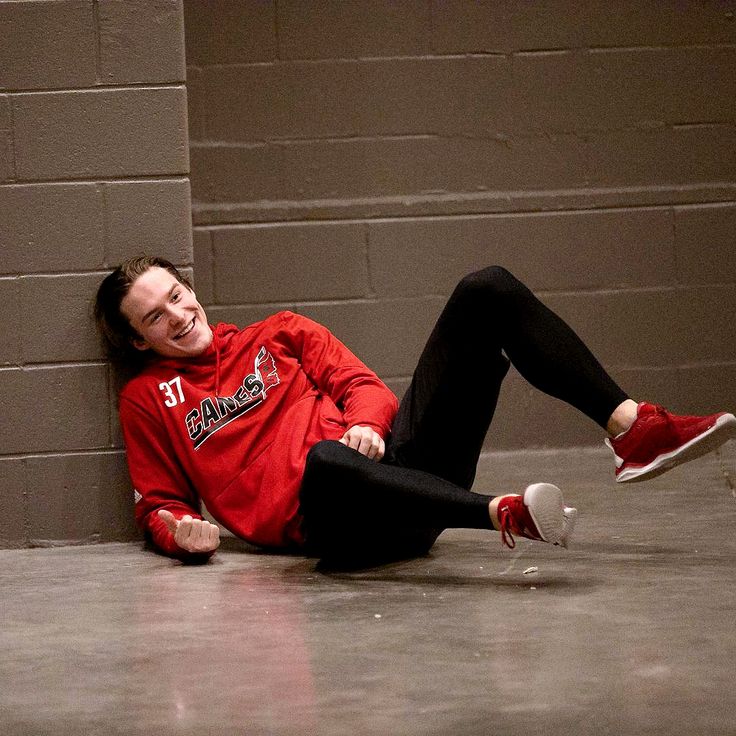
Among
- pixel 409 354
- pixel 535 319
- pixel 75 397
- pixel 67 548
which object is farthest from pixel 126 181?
pixel 409 354

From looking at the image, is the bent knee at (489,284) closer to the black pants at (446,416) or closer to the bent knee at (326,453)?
the black pants at (446,416)

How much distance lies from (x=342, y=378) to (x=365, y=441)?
30 cm

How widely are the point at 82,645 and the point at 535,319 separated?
3.56 feet

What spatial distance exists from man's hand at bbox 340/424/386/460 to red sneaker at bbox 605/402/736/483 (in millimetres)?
498

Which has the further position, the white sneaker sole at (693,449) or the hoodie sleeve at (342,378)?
the hoodie sleeve at (342,378)

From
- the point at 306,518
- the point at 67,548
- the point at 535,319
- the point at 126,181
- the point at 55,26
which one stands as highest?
the point at 55,26

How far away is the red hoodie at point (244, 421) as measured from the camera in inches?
98.7

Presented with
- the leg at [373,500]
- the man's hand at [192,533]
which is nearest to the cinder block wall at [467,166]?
the man's hand at [192,533]

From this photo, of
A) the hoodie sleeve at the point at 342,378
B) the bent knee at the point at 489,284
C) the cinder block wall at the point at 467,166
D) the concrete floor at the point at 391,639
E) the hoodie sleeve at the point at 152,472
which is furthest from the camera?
the cinder block wall at the point at 467,166

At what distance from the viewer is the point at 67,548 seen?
9.17 ft

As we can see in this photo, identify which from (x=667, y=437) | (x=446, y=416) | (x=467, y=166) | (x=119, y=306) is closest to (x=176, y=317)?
(x=119, y=306)

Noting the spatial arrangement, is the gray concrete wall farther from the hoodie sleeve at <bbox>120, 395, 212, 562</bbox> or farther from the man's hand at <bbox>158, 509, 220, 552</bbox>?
the man's hand at <bbox>158, 509, 220, 552</bbox>

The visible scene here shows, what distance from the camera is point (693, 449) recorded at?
7.25 ft

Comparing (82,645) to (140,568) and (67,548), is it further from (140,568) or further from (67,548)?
(67,548)
